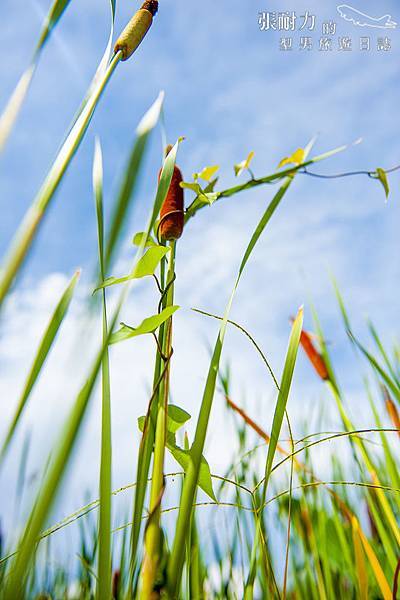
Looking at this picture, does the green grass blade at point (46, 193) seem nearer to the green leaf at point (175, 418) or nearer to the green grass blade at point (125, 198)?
the green grass blade at point (125, 198)

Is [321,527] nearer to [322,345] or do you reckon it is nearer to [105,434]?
[322,345]

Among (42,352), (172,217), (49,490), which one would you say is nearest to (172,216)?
(172,217)

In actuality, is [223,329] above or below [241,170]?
below

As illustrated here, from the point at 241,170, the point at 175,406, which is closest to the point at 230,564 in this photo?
the point at 175,406

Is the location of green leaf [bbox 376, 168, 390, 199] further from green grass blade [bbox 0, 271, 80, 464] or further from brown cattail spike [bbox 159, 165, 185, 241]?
green grass blade [bbox 0, 271, 80, 464]

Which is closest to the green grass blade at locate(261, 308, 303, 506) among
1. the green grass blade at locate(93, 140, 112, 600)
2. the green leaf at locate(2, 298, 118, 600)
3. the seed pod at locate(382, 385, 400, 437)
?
the green grass blade at locate(93, 140, 112, 600)

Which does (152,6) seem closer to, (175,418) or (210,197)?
(210,197)
